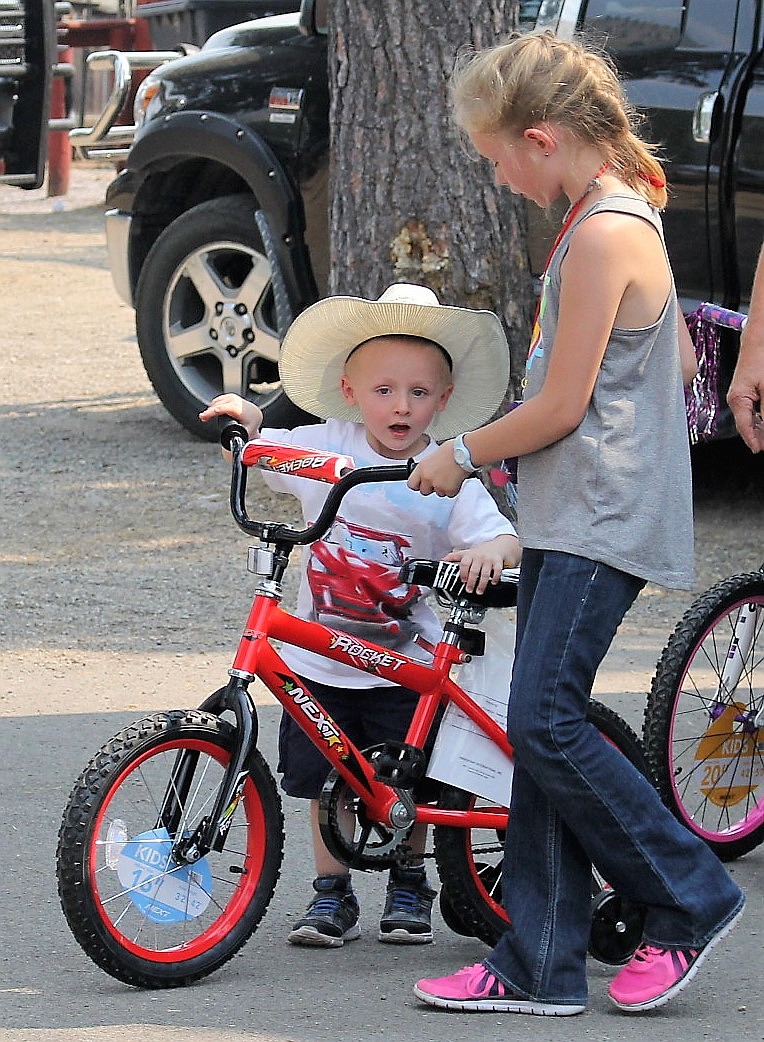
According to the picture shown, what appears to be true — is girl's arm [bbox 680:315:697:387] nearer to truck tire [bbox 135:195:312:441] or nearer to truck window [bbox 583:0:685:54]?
truck window [bbox 583:0:685:54]

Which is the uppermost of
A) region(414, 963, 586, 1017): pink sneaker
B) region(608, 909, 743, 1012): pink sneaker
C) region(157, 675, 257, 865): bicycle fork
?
region(157, 675, 257, 865): bicycle fork

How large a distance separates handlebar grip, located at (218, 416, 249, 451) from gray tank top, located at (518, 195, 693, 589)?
615 millimetres

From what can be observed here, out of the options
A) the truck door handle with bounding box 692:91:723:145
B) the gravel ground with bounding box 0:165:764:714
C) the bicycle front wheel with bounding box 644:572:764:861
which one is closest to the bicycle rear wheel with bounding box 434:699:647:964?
the bicycle front wheel with bounding box 644:572:764:861

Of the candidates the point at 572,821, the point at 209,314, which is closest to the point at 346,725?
the point at 572,821

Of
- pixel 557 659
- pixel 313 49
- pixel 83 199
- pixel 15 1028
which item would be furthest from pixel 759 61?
pixel 83 199

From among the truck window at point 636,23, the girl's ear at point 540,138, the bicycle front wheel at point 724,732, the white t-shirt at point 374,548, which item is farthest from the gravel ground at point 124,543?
the girl's ear at point 540,138

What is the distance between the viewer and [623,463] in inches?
121

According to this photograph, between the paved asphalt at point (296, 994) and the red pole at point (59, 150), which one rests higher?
the red pole at point (59, 150)

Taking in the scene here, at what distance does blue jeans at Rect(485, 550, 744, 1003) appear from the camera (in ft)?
10.2

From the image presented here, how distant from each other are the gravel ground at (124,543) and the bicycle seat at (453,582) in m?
1.90

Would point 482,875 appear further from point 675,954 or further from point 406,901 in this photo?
point 675,954

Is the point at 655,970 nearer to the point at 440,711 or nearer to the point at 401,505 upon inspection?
the point at 440,711

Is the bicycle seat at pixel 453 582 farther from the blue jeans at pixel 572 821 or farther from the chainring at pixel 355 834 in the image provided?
the chainring at pixel 355 834

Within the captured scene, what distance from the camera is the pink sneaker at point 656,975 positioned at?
3238 millimetres
